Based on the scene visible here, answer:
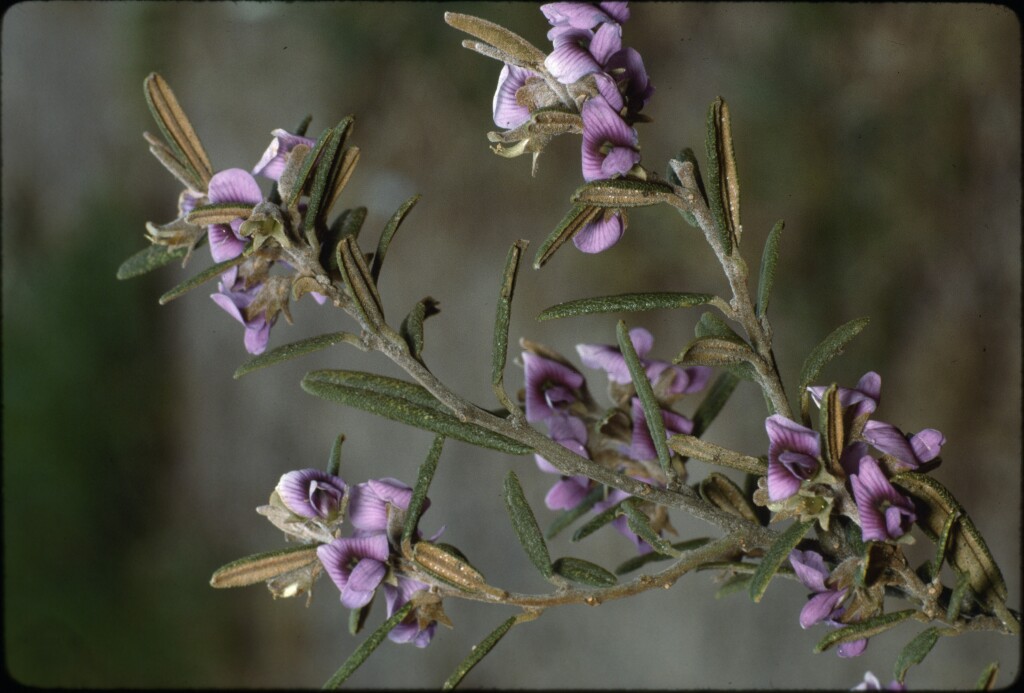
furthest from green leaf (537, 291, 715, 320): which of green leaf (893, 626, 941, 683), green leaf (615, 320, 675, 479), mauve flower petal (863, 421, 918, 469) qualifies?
green leaf (893, 626, 941, 683)

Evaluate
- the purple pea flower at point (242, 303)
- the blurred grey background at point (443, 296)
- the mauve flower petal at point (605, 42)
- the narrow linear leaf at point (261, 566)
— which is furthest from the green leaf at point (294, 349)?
the blurred grey background at point (443, 296)

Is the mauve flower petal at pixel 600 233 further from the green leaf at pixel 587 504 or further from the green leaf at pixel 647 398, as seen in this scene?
the green leaf at pixel 587 504

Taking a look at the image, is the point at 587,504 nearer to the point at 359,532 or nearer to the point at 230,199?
the point at 359,532

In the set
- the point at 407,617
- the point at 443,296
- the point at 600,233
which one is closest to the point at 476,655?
the point at 407,617

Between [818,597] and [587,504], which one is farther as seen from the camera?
[587,504]

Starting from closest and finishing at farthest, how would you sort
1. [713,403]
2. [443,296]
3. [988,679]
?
[988,679] < [713,403] < [443,296]

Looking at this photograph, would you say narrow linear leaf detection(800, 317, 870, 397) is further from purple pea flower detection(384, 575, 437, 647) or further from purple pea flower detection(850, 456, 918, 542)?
purple pea flower detection(384, 575, 437, 647)
